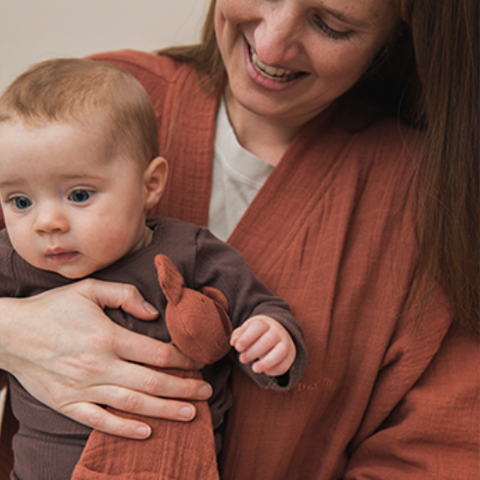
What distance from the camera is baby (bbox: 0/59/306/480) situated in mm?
769

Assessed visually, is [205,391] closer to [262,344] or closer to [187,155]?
[262,344]

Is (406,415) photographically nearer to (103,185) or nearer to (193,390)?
(193,390)

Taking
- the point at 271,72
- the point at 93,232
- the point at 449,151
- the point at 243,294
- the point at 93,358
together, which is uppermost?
the point at 271,72

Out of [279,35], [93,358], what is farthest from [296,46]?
[93,358]

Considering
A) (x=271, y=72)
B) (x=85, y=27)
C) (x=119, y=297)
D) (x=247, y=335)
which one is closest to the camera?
(x=247, y=335)

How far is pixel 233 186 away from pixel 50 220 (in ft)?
1.53

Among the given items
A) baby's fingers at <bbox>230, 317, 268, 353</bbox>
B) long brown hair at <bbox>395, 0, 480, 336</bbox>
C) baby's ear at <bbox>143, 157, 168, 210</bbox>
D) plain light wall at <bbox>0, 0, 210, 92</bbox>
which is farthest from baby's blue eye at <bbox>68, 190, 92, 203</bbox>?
plain light wall at <bbox>0, 0, 210, 92</bbox>

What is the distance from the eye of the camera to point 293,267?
3.19 ft

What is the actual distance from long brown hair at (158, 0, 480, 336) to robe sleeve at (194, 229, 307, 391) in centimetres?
30

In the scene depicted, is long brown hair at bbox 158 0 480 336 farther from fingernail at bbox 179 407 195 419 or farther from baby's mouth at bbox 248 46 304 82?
fingernail at bbox 179 407 195 419

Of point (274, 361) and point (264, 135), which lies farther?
point (264, 135)

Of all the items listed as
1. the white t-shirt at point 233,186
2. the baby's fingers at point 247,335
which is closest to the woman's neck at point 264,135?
the white t-shirt at point 233,186

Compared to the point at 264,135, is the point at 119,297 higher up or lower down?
lower down

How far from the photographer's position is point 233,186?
112cm
